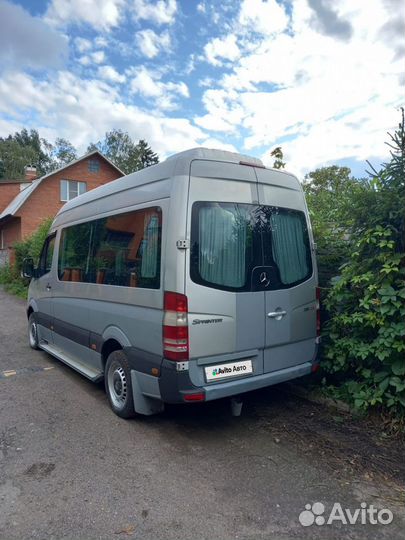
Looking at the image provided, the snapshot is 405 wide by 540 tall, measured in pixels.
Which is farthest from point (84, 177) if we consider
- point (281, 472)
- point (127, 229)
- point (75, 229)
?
point (281, 472)

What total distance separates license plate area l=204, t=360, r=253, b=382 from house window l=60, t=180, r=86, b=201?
73.7ft

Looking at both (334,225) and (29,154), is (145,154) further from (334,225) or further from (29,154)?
(334,225)

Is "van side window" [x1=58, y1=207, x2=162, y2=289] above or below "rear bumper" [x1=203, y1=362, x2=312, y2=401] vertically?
above

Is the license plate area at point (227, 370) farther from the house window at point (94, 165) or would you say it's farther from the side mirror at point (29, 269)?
the house window at point (94, 165)

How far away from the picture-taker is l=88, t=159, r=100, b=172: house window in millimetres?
25359

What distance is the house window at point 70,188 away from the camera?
2386cm

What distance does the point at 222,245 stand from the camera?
3.46m

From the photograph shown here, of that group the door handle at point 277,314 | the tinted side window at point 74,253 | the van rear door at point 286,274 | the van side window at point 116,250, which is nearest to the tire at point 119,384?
the van side window at point 116,250

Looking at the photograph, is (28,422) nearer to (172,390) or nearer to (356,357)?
(172,390)

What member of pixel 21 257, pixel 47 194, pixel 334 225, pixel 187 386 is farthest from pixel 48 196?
pixel 187 386

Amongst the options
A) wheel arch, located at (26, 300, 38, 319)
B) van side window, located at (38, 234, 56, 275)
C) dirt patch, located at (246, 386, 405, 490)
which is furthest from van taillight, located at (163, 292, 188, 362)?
wheel arch, located at (26, 300, 38, 319)

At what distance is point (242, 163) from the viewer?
3.64 metres

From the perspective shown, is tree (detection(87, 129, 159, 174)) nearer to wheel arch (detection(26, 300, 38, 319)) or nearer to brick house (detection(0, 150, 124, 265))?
brick house (detection(0, 150, 124, 265))

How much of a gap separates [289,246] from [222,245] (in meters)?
0.91
